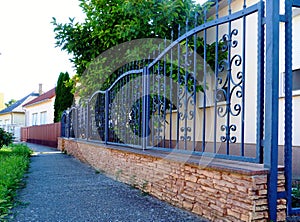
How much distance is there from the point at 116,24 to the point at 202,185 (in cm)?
536

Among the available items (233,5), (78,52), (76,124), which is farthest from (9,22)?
(233,5)

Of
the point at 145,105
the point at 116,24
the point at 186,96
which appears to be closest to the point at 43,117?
the point at 116,24

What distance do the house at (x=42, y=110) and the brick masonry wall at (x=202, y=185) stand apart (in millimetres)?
24270

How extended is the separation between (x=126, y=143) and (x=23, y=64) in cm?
1771

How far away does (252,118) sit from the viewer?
20.6 feet

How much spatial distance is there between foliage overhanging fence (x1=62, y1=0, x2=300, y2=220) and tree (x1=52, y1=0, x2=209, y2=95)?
0.63 m

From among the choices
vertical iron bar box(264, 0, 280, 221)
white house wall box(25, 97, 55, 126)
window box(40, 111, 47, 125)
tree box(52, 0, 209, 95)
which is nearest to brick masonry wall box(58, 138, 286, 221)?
vertical iron bar box(264, 0, 280, 221)

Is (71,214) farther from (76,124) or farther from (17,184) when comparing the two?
(76,124)

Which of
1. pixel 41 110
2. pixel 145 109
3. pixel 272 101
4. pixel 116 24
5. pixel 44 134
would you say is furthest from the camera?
pixel 41 110

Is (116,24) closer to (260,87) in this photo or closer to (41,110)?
(260,87)

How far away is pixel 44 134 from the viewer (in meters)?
21.3

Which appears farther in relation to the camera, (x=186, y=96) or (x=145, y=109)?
(x=145, y=109)

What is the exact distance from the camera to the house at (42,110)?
2919 centimetres

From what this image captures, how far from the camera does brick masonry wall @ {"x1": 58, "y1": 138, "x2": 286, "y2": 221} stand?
2.78 meters
